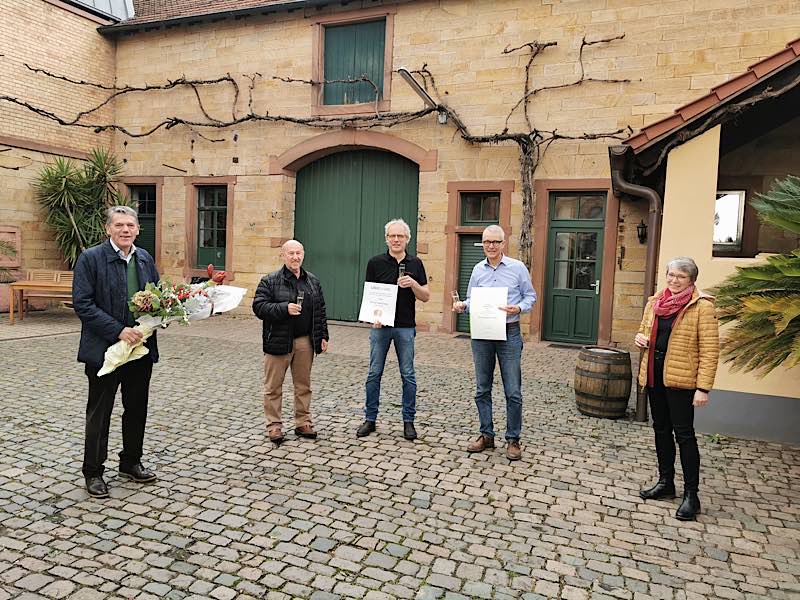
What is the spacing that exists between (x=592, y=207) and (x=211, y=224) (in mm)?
8332

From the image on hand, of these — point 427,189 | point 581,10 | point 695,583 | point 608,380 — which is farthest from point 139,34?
point 695,583

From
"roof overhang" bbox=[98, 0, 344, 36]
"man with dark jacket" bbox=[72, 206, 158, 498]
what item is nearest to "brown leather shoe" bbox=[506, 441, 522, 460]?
"man with dark jacket" bbox=[72, 206, 158, 498]

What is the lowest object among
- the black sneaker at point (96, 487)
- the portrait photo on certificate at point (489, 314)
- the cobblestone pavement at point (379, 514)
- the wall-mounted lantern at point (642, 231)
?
the cobblestone pavement at point (379, 514)

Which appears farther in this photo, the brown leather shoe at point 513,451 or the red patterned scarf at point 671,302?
the brown leather shoe at point 513,451

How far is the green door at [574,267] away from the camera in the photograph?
36.1 ft

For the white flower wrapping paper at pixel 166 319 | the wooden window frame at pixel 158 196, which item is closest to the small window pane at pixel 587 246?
the white flower wrapping paper at pixel 166 319

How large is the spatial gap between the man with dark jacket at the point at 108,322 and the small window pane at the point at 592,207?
8623 mm

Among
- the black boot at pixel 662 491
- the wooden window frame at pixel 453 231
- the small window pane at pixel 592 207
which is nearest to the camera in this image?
the black boot at pixel 662 491

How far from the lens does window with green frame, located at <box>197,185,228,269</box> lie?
Answer: 14055 mm

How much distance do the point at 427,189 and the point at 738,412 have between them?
7.54m

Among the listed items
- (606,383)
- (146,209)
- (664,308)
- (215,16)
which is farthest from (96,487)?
(146,209)

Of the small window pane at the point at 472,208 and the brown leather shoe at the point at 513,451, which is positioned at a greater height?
the small window pane at the point at 472,208

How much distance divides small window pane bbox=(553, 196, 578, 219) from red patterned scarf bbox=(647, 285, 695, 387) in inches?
290

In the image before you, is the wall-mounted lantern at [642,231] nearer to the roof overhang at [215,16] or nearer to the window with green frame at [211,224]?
the roof overhang at [215,16]
